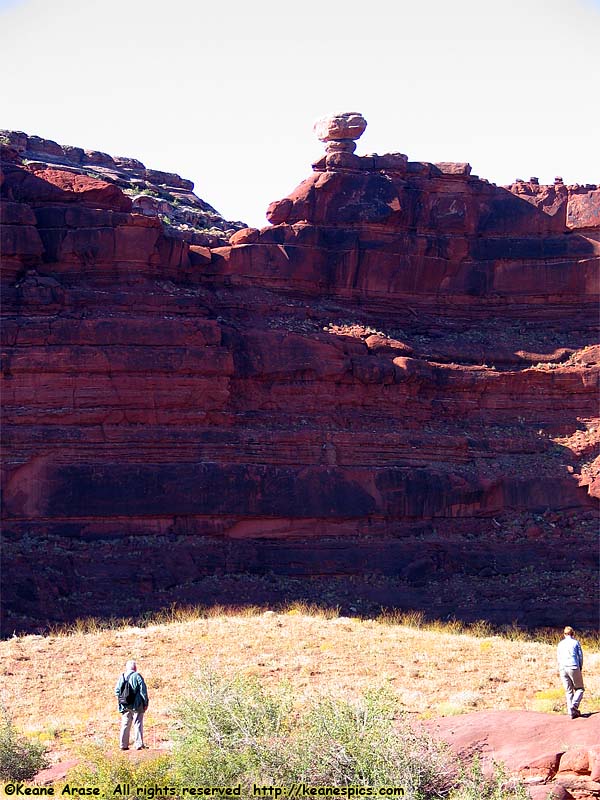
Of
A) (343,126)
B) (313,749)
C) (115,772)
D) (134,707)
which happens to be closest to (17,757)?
(134,707)

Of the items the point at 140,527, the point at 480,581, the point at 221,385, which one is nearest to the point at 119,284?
the point at 221,385

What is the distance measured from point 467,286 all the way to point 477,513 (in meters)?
9.14

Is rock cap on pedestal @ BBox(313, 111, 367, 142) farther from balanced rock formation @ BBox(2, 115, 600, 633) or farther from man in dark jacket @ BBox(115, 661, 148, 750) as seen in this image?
man in dark jacket @ BBox(115, 661, 148, 750)

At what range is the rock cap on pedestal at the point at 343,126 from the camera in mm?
39781

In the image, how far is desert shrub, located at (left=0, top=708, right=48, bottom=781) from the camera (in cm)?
1499

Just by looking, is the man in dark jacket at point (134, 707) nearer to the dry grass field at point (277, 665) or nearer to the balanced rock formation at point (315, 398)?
the dry grass field at point (277, 665)

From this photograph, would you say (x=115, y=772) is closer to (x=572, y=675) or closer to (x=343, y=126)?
Answer: (x=572, y=675)

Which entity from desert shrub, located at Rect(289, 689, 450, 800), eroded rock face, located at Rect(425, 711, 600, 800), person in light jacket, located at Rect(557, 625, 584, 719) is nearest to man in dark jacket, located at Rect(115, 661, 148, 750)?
desert shrub, located at Rect(289, 689, 450, 800)

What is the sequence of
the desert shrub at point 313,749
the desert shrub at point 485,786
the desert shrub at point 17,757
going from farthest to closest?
1. the desert shrub at point 17,757
2. the desert shrub at point 313,749
3. the desert shrub at point 485,786

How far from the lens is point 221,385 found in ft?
110

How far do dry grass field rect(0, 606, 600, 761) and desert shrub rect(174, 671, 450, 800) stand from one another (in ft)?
8.47

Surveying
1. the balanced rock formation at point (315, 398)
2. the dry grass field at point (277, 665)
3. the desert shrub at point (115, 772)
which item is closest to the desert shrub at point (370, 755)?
the desert shrub at point (115, 772)

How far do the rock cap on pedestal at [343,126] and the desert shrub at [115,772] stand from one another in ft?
97.0

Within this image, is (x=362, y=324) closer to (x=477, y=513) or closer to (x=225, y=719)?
(x=477, y=513)
